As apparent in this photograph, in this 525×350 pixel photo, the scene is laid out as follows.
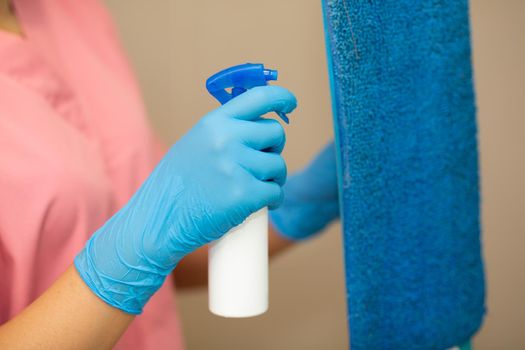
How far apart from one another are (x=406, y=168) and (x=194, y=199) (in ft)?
0.87

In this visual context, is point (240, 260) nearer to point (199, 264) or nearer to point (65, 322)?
point (65, 322)

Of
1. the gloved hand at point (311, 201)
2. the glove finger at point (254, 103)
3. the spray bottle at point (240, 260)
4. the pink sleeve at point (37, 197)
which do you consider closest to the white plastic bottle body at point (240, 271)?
the spray bottle at point (240, 260)

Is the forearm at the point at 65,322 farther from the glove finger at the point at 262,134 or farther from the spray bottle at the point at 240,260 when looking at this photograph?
the glove finger at the point at 262,134

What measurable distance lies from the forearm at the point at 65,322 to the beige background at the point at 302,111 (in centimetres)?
41

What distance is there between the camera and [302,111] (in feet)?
2.74

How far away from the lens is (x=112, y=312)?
1.52 ft

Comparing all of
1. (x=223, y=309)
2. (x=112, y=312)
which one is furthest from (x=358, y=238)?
(x=112, y=312)

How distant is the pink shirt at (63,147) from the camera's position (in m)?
0.52

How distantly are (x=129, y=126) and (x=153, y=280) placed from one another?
304 millimetres

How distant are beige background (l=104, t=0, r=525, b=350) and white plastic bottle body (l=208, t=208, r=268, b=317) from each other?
367mm

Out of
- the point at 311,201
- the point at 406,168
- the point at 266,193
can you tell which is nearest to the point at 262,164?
the point at 266,193

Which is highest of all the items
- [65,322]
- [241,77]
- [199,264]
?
[241,77]

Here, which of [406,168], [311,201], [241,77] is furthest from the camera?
[311,201]

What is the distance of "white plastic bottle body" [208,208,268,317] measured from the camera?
0.44 metres
